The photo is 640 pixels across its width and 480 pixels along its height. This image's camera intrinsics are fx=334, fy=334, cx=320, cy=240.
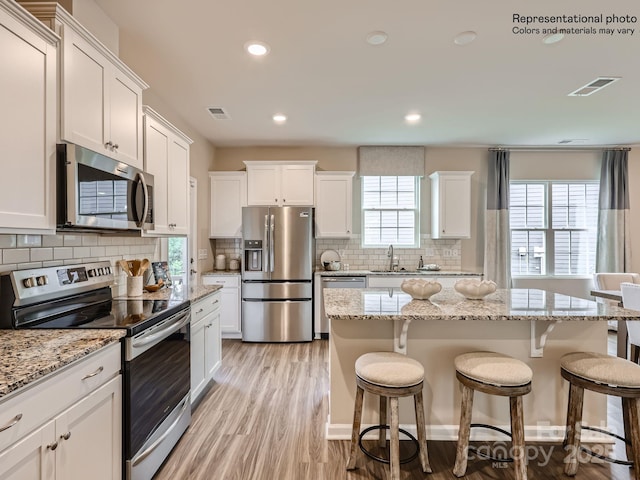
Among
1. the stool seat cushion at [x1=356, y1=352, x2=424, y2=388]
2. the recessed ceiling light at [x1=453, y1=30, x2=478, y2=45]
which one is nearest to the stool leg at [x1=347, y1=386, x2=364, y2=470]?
the stool seat cushion at [x1=356, y1=352, x2=424, y2=388]

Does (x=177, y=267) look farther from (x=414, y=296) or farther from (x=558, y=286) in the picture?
(x=558, y=286)

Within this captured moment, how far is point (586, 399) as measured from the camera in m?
2.20

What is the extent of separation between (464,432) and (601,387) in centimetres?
75

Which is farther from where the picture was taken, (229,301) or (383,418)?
(229,301)

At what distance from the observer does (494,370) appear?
179cm

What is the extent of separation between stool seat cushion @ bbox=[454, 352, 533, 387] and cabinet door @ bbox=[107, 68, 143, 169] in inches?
94.8

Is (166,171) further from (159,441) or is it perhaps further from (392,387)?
(392,387)

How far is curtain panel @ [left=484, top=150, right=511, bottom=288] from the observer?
4.95 metres

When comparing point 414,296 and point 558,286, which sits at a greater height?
point 414,296

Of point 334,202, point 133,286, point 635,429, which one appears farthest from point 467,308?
point 334,202

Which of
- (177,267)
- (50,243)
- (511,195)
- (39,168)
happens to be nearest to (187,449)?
(50,243)

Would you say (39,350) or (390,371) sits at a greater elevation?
(39,350)

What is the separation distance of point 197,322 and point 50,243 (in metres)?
1.09

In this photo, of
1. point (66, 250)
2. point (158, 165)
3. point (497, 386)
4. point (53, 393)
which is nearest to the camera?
point (53, 393)
